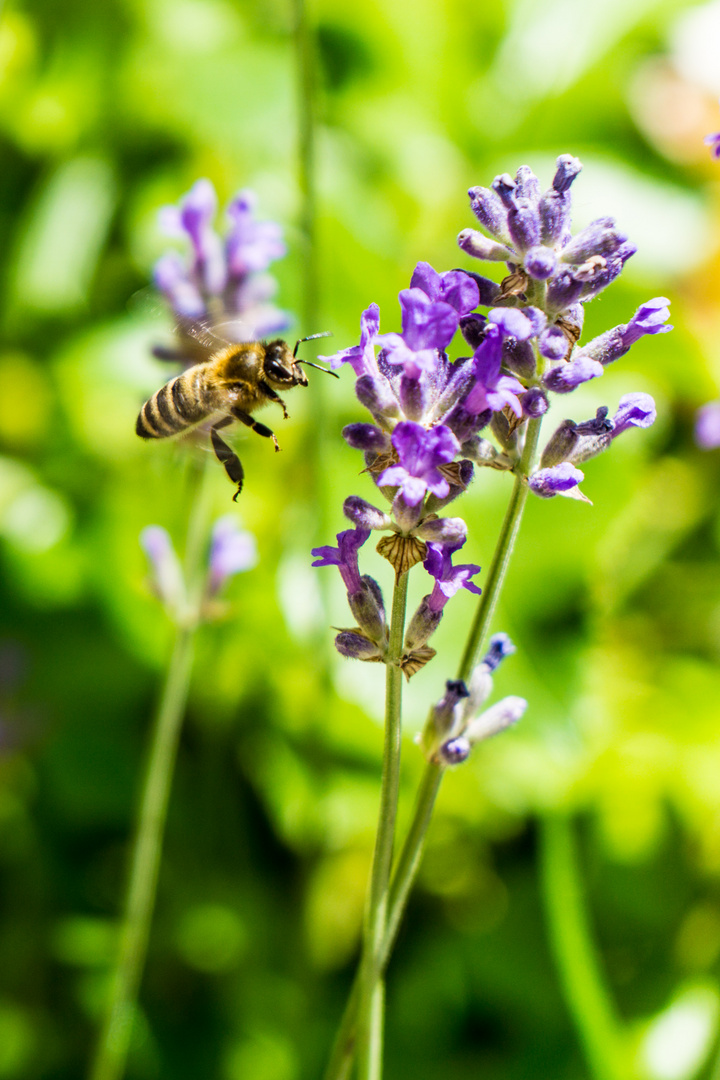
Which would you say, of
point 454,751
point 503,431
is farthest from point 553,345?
point 454,751

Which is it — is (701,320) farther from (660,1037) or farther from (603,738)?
(660,1037)

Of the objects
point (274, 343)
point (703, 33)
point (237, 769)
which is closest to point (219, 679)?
point (237, 769)

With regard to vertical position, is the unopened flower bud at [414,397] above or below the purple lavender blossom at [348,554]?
above

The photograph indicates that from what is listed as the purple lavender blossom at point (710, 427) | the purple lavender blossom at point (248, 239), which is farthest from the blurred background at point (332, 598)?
the purple lavender blossom at point (710, 427)

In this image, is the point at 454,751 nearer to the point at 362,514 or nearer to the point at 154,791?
the point at 362,514

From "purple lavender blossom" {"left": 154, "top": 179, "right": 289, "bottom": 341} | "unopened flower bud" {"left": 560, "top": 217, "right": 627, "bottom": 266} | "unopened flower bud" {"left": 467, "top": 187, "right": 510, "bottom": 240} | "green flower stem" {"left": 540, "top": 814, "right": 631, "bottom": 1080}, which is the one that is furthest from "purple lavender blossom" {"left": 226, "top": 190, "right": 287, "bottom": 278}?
"green flower stem" {"left": 540, "top": 814, "right": 631, "bottom": 1080}

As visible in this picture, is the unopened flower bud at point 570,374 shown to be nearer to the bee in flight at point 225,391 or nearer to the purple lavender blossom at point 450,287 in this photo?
the purple lavender blossom at point 450,287
